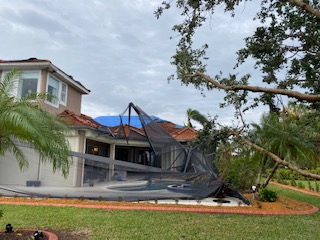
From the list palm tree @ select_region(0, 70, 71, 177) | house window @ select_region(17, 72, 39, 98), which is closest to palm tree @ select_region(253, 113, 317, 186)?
palm tree @ select_region(0, 70, 71, 177)

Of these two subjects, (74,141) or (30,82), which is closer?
(74,141)

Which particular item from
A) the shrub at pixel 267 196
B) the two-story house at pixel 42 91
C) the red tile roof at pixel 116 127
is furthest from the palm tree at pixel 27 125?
the shrub at pixel 267 196

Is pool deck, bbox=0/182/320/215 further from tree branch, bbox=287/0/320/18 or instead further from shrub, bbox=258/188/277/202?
tree branch, bbox=287/0/320/18

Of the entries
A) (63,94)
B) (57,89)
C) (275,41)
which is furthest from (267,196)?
(63,94)

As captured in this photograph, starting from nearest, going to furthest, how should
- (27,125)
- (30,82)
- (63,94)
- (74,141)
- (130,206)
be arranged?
(27,125) < (130,206) < (74,141) < (30,82) < (63,94)

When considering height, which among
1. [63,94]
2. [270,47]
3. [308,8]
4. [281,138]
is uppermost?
[63,94]

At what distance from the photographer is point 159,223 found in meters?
6.30

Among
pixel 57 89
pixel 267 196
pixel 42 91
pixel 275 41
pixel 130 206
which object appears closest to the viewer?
pixel 275 41

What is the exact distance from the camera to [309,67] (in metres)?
6.42

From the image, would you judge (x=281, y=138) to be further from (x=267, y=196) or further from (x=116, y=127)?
(x=116, y=127)

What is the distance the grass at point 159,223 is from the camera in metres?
5.52

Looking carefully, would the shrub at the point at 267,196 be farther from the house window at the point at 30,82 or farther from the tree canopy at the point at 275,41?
the house window at the point at 30,82

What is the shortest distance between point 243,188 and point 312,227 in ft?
17.8

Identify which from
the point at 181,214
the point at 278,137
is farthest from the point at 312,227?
the point at 278,137
